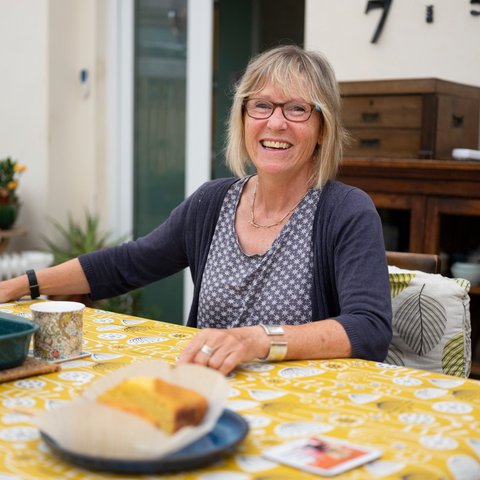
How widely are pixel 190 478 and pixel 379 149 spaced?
7.06 ft

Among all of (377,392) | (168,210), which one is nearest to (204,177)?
(168,210)

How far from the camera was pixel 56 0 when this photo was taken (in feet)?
13.4

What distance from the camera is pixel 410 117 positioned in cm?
282

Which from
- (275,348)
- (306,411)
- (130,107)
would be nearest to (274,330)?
(275,348)

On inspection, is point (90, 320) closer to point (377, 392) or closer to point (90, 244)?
point (377, 392)

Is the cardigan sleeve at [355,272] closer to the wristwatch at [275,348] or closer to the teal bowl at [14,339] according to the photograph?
the wristwatch at [275,348]

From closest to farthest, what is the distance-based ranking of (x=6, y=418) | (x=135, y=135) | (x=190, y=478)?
(x=190, y=478)
(x=6, y=418)
(x=135, y=135)

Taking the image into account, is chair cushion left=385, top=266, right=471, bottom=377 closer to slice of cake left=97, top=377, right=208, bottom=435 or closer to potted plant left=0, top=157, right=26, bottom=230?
slice of cake left=97, top=377, right=208, bottom=435

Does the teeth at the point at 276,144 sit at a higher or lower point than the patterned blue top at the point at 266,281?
higher

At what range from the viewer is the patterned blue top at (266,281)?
70.7 inches

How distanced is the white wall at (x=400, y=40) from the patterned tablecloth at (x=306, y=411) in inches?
75.1

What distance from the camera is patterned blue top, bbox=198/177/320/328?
179 cm

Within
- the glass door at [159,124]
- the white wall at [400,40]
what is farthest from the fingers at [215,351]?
the glass door at [159,124]

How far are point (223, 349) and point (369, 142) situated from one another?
174cm
